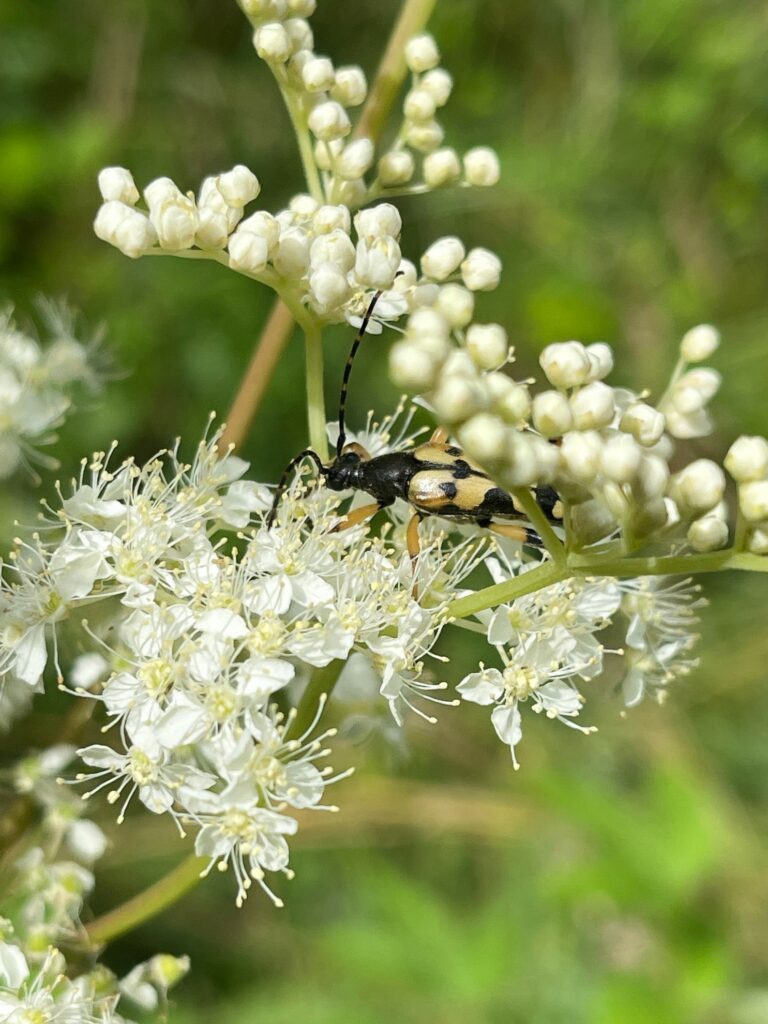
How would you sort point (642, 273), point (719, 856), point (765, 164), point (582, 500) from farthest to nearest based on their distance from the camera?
point (642, 273) → point (765, 164) → point (719, 856) → point (582, 500)

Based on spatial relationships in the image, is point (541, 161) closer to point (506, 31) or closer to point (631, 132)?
point (631, 132)

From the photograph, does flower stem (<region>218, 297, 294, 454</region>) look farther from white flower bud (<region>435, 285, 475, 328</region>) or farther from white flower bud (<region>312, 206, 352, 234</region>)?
white flower bud (<region>435, 285, 475, 328</region>)

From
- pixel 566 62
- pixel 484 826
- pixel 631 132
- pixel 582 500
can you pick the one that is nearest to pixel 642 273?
pixel 631 132

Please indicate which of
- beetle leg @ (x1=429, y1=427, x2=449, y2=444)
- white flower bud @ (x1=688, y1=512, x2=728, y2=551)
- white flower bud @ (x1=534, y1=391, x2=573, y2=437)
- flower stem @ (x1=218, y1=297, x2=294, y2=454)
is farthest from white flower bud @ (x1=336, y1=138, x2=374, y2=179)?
white flower bud @ (x1=688, y1=512, x2=728, y2=551)

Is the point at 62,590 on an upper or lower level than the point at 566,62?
lower

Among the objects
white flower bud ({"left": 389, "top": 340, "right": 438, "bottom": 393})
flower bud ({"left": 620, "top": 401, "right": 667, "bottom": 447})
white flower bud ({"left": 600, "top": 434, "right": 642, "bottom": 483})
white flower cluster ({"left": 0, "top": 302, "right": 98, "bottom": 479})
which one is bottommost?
white flower cluster ({"left": 0, "top": 302, "right": 98, "bottom": 479})

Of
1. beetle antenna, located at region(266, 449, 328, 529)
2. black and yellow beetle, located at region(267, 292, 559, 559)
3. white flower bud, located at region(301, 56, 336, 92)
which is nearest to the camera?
beetle antenna, located at region(266, 449, 328, 529)

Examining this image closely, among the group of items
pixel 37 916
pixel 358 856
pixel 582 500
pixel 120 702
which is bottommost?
pixel 358 856

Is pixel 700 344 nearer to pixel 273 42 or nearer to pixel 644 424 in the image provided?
pixel 644 424
